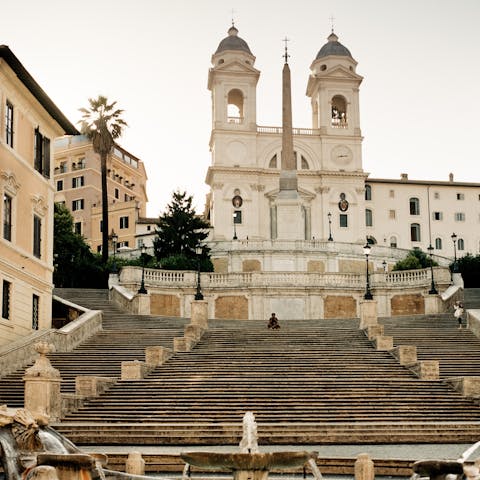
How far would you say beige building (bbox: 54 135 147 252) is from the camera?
10050 centimetres

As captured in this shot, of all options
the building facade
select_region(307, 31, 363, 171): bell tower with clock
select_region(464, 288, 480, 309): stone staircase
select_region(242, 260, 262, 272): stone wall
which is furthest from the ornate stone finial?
select_region(307, 31, 363, 171): bell tower with clock

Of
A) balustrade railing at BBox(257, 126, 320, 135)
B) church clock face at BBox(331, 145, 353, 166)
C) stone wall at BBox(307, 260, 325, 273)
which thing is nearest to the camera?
stone wall at BBox(307, 260, 325, 273)

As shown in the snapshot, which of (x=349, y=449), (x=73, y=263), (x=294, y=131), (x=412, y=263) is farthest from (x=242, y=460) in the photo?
(x=294, y=131)

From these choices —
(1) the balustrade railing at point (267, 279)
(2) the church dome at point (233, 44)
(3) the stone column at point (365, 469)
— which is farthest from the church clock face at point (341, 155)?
(3) the stone column at point (365, 469)

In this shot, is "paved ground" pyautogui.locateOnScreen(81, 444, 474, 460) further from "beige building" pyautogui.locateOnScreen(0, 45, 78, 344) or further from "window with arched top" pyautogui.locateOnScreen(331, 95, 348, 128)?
"window with arched top" pyautogui.locateOnScreen(331, 95, 348, 128)

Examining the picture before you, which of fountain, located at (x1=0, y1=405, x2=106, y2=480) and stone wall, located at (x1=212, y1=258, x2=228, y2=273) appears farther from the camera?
stone wall, located at (x1=212, y1=258, x2=228, y2=273)

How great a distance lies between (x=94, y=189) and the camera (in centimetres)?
10675

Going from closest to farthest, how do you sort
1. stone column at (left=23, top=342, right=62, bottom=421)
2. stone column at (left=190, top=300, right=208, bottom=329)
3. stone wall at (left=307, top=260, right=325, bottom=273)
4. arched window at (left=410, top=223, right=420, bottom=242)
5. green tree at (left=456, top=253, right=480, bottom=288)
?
stone column at (left=23, top=342, right=62, bottom=421)
stone column at (left=190, top=300, right=208, bottom=329)
green tree at (left=456, top=253, right=480, bottom=288)
stone wall at (left=307, top=260, right=325, bottom=273)
arched window at (left=410, top=223, right=420, bottom=242)

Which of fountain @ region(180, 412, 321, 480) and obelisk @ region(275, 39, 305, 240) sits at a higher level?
obelisk @ region(275, 39, 305, 240)

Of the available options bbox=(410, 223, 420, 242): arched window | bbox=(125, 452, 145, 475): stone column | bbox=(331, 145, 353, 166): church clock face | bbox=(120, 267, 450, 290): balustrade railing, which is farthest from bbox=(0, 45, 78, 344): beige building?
bbox=(410, 223, 420, 242): arched window

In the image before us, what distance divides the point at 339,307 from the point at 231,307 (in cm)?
625

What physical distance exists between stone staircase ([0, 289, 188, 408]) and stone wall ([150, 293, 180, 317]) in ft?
18.4

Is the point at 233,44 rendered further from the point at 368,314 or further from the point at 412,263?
the point at 368,314

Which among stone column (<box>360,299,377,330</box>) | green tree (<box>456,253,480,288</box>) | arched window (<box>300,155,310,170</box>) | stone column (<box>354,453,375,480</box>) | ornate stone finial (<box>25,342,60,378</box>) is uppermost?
arched window (<box>300,155,310,170</box>)
